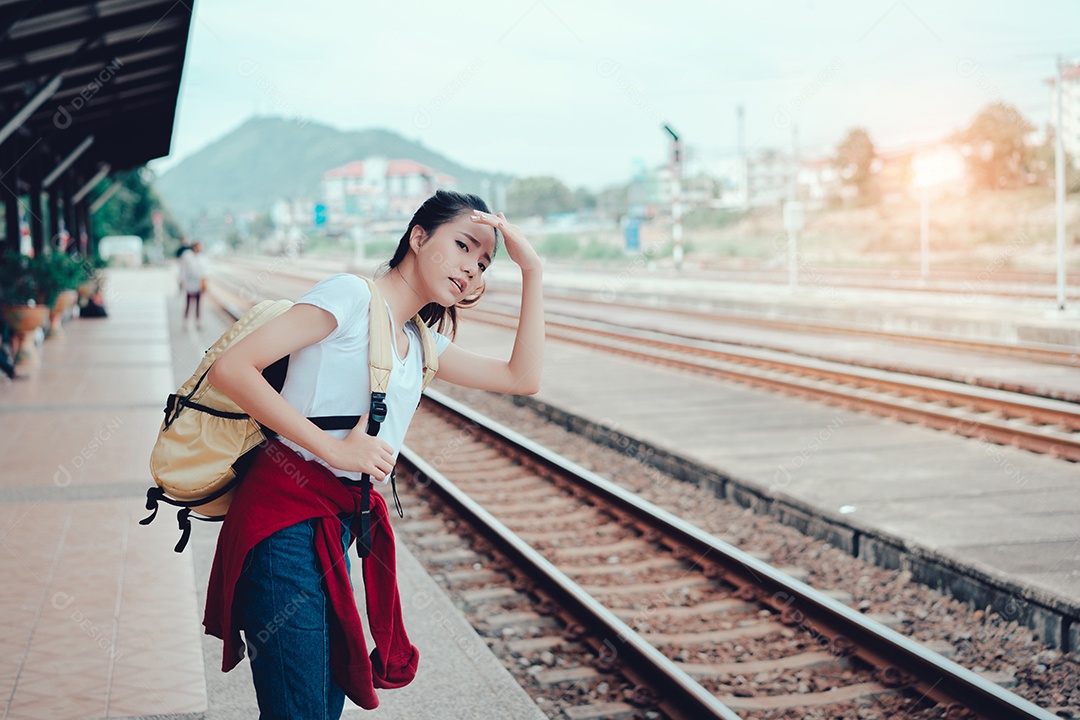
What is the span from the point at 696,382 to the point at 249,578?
1137cm

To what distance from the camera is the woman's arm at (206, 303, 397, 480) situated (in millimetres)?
2236

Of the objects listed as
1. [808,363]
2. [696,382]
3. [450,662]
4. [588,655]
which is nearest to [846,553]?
[588,655]

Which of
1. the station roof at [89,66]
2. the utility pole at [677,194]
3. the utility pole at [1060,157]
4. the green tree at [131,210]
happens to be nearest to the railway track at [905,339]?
the utility pole at [1060,157]

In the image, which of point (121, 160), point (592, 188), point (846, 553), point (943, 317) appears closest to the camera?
point (846, 553)

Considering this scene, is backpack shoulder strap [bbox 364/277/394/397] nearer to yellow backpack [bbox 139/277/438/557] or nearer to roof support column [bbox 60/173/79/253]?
yellow backpack [bbox 139/277/438/557]

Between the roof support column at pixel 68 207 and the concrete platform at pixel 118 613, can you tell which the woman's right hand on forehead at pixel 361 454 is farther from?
the roof support column at pixel 68 207

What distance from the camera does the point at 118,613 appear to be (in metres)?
5.12

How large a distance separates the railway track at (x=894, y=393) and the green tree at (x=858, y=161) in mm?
44566

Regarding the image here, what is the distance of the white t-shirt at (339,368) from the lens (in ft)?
7.57

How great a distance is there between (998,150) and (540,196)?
41.6m

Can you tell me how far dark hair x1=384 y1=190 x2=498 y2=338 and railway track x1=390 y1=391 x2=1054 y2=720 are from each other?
222 cm

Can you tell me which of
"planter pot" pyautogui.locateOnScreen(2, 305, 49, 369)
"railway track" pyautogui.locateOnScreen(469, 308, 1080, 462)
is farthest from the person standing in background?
"railway track" pyautogui.locateOnScreen(469, 308, 1080, 462)

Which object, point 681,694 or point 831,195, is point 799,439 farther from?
point 831,195

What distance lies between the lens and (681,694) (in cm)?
439
